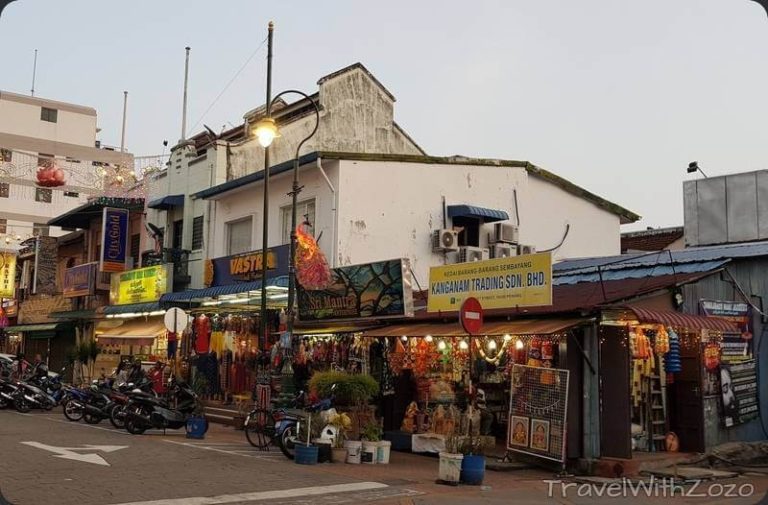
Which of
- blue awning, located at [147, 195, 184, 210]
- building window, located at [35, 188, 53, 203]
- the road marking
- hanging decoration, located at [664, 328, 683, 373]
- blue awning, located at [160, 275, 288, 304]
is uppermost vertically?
building window, located at [35, 188, 53, 203]

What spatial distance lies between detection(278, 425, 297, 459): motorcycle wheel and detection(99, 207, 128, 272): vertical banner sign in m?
18.2

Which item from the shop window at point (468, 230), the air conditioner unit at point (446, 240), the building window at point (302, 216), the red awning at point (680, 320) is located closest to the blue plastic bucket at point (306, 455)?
the red awning at point (680, 320)

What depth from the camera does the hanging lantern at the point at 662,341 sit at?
14.6 metres

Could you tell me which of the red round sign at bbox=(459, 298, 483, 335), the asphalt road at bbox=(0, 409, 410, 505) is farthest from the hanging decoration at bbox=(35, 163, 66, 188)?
the red round sign at bbox=(459, 298, 483, 335)

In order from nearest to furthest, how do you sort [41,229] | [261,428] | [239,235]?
1. [261,428]
2. [239,235]
3. [41,229]

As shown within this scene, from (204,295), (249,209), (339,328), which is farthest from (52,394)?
(339,328)

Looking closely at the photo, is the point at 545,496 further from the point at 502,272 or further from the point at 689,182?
the point at 689,182

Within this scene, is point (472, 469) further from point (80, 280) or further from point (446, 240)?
point (80, 280)

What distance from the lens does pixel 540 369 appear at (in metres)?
14.1

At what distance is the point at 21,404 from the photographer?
22375mm

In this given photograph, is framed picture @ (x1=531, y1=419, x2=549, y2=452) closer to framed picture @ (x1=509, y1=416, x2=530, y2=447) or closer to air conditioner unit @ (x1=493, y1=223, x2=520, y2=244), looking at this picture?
framed picture @ (x1=509, y1=416, x2=530, y2=447)

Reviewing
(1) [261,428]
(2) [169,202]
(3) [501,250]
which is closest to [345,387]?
→ (1) [261,428]

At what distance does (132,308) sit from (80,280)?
5.97 meters

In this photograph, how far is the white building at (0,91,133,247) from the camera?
60.8 metres
